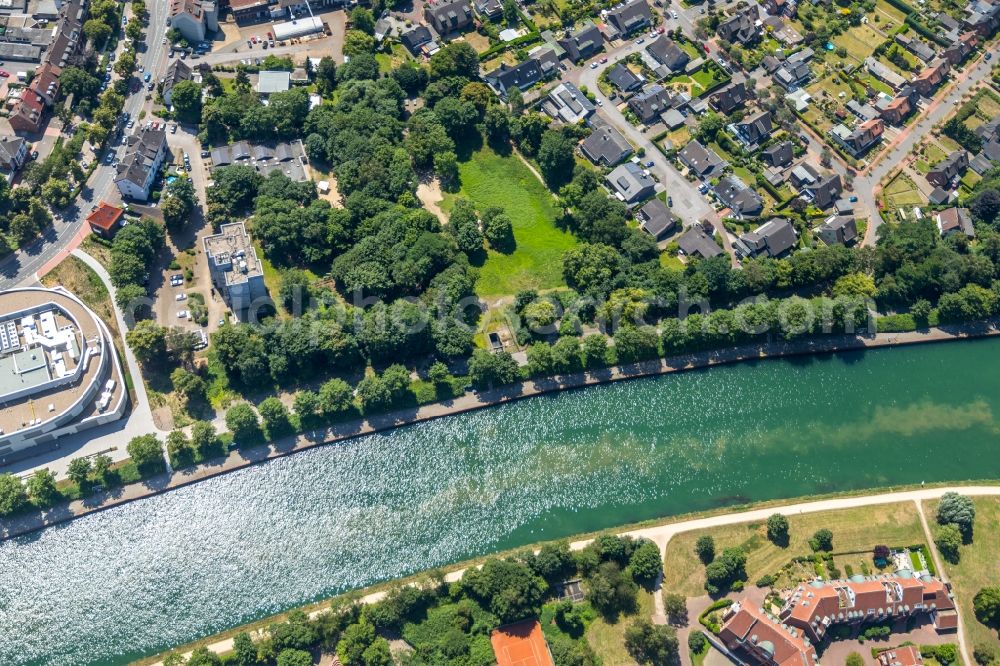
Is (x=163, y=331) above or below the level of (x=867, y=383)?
above

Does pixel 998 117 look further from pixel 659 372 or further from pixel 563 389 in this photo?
pixel 563 389

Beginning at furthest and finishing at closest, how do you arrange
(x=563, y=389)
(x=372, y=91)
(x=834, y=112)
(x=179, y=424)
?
1. (x=834, y=112)
2. (x=372, y=91)
3. (x=563, y=389)
4. (x=179, y=424)

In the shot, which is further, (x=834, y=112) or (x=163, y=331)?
(x=834, y=112)

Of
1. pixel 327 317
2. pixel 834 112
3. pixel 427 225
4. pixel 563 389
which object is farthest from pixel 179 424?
pixel 834 112

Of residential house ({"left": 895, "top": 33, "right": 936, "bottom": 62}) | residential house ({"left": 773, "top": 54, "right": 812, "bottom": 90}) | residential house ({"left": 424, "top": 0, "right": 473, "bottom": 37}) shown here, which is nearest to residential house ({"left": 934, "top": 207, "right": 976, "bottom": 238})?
residential house ({"left": 773, "top": 54, "right": 812, "bottom": 90})

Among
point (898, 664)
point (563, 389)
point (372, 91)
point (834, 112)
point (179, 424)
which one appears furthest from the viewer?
point (834, 112)

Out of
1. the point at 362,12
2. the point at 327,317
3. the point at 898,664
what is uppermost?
the point at 362,12

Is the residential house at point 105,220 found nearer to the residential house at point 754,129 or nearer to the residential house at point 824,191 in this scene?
the residential house at point 754,129
